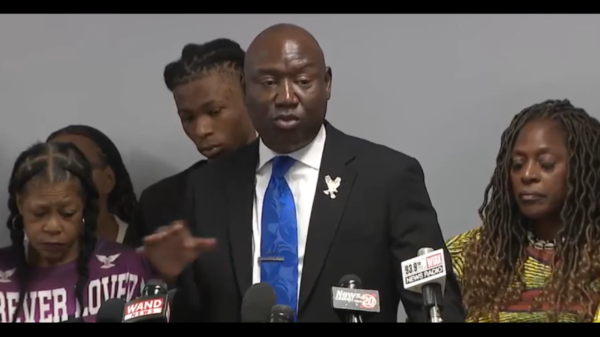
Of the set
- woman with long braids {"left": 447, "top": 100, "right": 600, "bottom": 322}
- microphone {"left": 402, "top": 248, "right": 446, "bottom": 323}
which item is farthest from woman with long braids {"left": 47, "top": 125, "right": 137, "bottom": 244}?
microphone {"left": 402, "top": 248, "right": 446, "bottom": 323}

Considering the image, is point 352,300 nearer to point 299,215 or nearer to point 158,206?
point 299,215

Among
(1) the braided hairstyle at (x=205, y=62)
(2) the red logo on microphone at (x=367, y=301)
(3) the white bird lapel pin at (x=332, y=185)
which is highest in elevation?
(1) the braided hairstyle at (x=205, y=62)

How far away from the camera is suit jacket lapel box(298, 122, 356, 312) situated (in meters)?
2.74

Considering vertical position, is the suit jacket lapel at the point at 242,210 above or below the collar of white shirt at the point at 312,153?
below

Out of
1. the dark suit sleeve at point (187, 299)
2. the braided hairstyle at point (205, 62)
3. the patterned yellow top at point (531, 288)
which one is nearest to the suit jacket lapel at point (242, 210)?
the dark suit sleeve at point (187, 299)

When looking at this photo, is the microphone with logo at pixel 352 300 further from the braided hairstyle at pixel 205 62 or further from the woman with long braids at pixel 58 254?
the braided hairstyle at pixel 205 62

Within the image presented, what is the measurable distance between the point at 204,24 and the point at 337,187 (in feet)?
2.94

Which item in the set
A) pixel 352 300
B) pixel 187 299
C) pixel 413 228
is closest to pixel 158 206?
pixel 187 299

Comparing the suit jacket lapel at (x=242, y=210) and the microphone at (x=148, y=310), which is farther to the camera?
the suit jacket lapel at (x=242, y=210)

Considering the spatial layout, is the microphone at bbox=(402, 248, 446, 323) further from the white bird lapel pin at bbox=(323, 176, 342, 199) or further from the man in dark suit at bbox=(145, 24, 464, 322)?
the white bird lapel pin at bbox=(323, 176, 342, 199)

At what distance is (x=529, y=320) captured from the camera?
2738 millimetres

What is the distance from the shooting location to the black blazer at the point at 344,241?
2.74m

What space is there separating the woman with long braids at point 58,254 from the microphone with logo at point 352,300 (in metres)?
0.82

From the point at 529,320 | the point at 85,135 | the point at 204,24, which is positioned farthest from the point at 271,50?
the point at 529,320
